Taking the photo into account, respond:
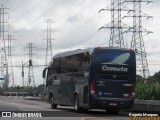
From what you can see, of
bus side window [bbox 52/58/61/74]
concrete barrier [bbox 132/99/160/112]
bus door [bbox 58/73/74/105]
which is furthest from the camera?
bus side window [bbox 52/58/61/74]

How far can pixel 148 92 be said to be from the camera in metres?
33.5

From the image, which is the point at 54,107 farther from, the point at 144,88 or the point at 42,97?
the point at 42,97

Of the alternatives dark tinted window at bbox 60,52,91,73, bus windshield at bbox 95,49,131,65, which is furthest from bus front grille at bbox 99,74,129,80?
dark tinted window at bbox 60,52,91,73

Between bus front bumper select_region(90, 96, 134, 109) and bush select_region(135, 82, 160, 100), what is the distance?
19.8ft

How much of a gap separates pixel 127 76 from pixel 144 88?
22.4 feet

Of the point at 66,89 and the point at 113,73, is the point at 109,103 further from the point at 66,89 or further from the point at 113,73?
the point at 66,89

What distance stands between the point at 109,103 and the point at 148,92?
701cm

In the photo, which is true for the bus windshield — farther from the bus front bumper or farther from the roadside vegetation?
the roadside vegetation

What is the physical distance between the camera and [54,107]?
35.0 meters

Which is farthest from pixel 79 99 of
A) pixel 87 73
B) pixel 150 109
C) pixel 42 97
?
pixel 42 97

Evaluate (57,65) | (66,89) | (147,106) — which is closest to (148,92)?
(147,106)

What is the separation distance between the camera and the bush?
33.1m

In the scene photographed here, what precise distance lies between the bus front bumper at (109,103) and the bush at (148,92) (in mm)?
6049

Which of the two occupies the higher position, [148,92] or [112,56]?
[112,56]
